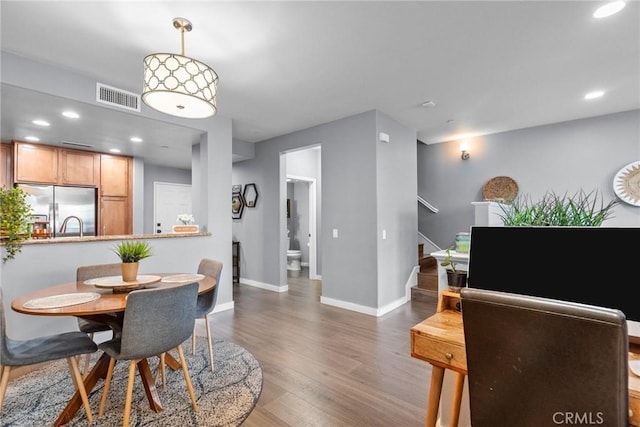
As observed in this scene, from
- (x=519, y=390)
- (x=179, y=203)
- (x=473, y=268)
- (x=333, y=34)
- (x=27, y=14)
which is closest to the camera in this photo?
(x=519, y=390)

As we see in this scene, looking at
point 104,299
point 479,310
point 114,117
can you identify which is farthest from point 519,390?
point 114,117

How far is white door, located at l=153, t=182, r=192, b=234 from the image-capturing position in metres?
6.49

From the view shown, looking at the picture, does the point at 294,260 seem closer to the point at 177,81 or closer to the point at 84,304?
the point at 84,304

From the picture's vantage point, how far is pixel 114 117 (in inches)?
131

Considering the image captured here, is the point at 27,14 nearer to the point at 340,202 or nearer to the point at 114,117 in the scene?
the point at 114,117

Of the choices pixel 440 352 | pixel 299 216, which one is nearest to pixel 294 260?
pixel 299 216

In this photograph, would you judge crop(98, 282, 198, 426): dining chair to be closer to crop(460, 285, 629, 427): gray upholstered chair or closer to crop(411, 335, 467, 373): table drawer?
crop(411, 335, 467, 373): table drawer

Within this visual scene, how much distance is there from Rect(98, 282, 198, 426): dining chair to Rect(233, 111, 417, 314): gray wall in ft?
8.10

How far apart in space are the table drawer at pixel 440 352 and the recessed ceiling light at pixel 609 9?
2.45 m

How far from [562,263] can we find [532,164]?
4.38m

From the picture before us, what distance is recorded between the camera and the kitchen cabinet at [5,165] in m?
4.36

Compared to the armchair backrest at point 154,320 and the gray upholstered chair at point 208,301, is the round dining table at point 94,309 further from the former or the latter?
the gray upholstered chair at point 208,301

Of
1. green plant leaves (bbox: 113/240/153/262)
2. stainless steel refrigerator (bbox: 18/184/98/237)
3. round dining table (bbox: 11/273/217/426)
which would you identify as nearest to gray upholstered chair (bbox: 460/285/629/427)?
round dining table (bbox: 11/273/217/426)

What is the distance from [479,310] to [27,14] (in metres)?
3.17
